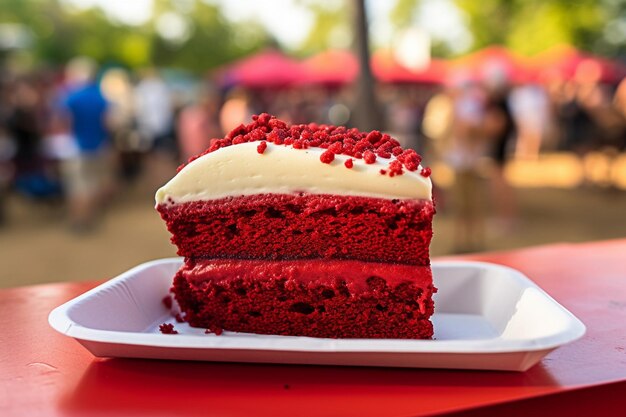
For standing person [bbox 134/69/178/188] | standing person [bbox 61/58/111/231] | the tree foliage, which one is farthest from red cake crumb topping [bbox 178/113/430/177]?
the tree foliage

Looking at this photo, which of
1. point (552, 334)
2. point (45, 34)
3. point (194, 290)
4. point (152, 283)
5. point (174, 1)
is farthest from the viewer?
point (174, 1)

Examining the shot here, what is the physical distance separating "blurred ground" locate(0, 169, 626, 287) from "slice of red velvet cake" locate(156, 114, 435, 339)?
4.81 m

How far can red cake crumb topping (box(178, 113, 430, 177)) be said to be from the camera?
1.72 m

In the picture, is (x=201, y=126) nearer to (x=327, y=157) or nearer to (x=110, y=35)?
(x=327, y=157)

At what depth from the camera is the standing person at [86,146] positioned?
8500mm

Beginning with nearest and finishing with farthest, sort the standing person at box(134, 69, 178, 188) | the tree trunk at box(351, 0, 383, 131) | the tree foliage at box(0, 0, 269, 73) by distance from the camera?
the tree trunk at box(351, 0, 383, 131) → the standing person at box(134, 69, 178, 188) → the tree foliage at box(0, 0, 269, 73)

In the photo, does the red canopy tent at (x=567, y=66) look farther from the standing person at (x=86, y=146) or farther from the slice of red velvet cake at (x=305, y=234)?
the slice of red velvet cake at (x=305, y=234)

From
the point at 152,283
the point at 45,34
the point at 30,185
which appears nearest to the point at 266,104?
the point at 30,185

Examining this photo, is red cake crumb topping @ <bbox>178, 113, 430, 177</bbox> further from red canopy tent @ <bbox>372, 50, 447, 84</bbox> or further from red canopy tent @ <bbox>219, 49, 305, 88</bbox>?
red canopy tent @ <bbox>219, 49, 305, 88</bbox>

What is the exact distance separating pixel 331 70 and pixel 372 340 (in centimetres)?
1464

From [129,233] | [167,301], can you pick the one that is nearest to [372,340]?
[167,301]

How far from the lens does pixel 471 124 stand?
761 centimetres

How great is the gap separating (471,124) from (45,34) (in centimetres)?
4408

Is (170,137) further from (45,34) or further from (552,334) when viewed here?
(45,34)
